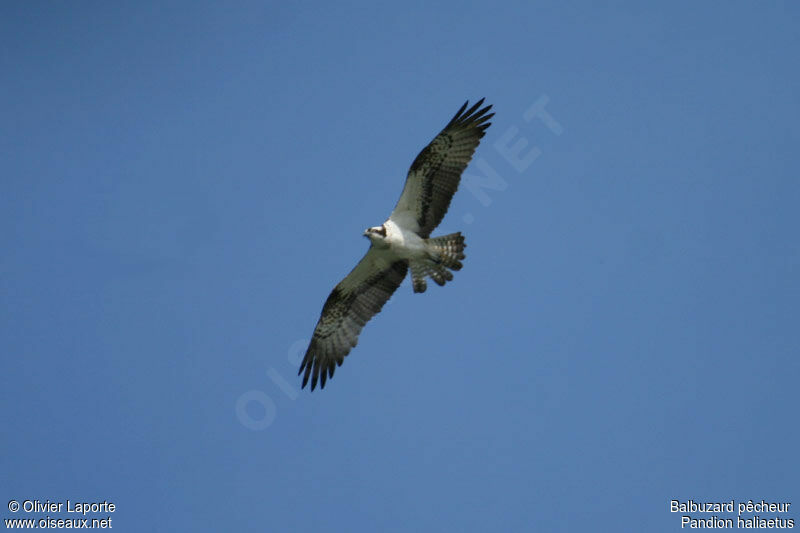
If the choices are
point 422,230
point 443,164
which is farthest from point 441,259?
point 443,164

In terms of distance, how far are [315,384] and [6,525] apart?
16.9 feet

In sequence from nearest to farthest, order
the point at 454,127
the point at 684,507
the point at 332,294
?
the point at 454,127 → the point at 332,294 → the point at 684,507

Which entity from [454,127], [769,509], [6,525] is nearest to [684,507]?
[769,509]

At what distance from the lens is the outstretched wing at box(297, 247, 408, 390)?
15.0 m

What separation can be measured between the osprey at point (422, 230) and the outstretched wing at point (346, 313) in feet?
0.04

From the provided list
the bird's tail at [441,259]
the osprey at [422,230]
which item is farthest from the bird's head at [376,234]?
the bird's tail at [441,259]

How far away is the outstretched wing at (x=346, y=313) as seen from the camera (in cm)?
1497

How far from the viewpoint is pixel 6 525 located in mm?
16172

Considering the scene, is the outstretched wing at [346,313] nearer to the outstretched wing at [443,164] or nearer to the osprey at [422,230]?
the osprey at [422,230]

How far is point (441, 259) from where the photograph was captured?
1438cm

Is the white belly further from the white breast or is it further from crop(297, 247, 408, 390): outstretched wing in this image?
crop(297, 247, 408, 390): outstretched wing

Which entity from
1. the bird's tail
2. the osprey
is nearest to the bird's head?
the osprey

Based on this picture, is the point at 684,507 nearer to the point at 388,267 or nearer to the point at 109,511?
the point at 388,267

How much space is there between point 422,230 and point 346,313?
1714 mm
